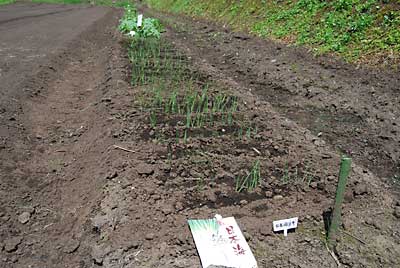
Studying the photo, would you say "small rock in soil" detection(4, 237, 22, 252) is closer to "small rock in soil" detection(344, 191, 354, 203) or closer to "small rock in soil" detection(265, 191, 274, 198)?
"small rock in soil" detection(265, 191, 274, 198)

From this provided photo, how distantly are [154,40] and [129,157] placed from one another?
5.05 m

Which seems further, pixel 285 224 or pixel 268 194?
pixel 268 194

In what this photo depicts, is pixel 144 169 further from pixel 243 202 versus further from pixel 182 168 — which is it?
pixel 243 202

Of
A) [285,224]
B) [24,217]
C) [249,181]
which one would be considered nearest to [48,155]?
[24,217]

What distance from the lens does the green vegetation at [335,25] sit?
4.96 metres

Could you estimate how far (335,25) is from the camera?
5809 millimetres

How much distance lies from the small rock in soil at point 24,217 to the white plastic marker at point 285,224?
1759 millimetres

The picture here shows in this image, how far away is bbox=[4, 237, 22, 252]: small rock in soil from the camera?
84.9 inches

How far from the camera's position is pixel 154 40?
7.35m

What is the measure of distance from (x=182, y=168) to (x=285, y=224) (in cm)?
101

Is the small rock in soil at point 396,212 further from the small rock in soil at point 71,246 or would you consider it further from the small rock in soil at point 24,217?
the small rock in soil at point 24,217

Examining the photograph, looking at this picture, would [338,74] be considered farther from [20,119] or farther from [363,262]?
[20,119]

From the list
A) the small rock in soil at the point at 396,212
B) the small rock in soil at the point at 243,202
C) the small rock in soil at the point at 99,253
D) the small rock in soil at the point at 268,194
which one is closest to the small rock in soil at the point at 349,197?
the small rock in soil at the point at 396,212

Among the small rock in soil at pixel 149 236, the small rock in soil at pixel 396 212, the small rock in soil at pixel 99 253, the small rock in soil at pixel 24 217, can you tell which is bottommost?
the small rock in soil at pixel 24 217
